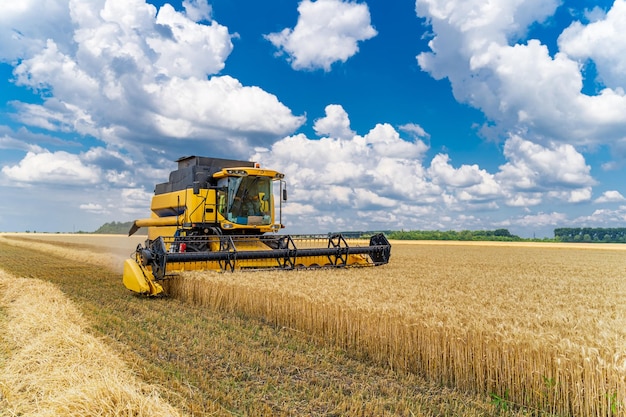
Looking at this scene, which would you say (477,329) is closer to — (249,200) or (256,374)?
(256,374)

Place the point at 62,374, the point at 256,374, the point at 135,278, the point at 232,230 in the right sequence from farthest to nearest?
the point at 232,230 < the point at 135,278 < the point at 256,374 < the point at 62,374

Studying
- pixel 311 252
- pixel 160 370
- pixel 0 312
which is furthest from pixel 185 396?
pixel 311 252

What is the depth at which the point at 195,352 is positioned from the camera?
4.99 m

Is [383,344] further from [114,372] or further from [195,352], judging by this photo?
[114,372]

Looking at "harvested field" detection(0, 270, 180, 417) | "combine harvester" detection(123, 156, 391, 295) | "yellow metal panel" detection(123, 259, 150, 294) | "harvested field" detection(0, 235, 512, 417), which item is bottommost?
"harvested field" detection(0, 235, 512, 417)

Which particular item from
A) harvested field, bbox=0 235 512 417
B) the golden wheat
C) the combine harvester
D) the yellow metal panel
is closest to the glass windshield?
the combine harvester

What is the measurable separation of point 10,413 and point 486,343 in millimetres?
4096

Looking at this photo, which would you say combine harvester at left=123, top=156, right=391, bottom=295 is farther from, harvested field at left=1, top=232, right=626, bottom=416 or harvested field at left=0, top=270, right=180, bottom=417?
harvested field at left=0, top=270, right=180, bottom=417

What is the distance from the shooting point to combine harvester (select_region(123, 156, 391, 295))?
30.7ft

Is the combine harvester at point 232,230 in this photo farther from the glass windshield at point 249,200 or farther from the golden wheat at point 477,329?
the golden wheat at point 477,329

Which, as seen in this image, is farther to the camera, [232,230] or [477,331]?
[232,230]

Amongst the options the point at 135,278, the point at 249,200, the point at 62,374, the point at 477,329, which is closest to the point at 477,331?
the point at 477,329

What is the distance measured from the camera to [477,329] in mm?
4039

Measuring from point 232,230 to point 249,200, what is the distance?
906 mm
